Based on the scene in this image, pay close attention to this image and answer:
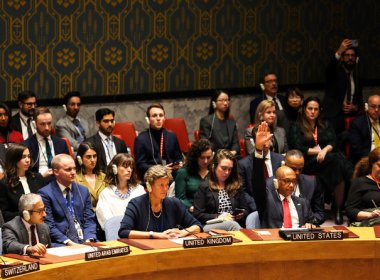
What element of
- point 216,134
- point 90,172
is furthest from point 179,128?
point 90,172

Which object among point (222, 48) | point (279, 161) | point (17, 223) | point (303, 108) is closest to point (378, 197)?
point (279, 161)

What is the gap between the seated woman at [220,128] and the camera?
30.7ft

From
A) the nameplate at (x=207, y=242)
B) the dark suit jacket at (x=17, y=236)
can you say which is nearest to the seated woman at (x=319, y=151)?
the nameplate at (x=207, y=242)

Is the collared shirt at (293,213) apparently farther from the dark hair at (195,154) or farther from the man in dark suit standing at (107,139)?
the man in dark suit standing at (107,139)

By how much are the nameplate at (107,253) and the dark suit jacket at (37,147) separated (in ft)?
9.14

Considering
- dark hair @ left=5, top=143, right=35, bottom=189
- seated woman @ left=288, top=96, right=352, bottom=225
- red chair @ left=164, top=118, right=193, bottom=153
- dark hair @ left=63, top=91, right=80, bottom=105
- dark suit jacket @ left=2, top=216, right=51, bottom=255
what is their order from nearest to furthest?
dark suit jacket @ left=2, top=216, right=51, bottom=255 < dark hair @ left=5, top=143, right=35, bottom=189 < seated woman @ left=288, top=96, right=352, bottom=225 < dark hair @ left=63, top=91, right=80, bottom=105 < red chair @ left=164, top=118, right=193, bottom=153

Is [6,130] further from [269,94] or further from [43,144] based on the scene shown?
[269,94]

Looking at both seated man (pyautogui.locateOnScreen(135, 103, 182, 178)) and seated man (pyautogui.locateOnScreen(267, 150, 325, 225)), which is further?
seated man (pyautogui.locateOnScreen(135, 103, 182, 178))

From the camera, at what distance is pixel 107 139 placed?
8742mm

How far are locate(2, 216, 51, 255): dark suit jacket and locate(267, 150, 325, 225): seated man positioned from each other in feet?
6.61

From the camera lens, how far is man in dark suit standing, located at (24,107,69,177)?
27.2ft

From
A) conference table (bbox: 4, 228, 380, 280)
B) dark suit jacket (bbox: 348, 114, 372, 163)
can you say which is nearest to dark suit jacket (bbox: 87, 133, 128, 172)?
dark suit jacket (bbox: 348, 114, 372, 163)

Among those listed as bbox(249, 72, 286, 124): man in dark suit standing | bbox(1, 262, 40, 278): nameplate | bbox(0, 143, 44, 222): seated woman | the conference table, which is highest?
bbox(249, 72, 286, 124): man in dark suit standing

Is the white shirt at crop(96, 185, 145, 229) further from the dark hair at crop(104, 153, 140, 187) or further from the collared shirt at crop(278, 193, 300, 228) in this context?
the collared shirt at crop(278, 193, 300, 228)
